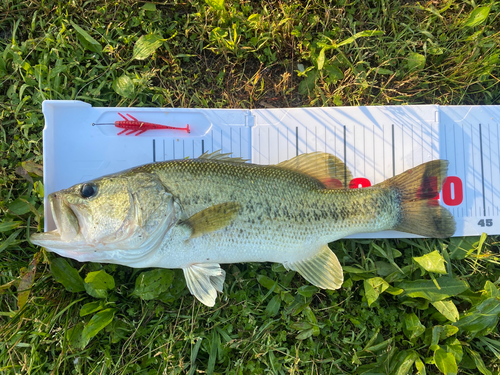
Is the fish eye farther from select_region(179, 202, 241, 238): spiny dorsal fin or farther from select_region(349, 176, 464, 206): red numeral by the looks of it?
select_region(349, 176, 464, 206): red numeral

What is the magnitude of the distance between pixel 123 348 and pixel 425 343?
93.1 inches

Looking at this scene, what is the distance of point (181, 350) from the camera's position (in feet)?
7.98

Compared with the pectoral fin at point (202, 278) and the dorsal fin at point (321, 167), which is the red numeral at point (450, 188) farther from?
the pectoral fin at point (202, 278)

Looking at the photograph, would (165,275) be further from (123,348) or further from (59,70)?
(59,70)

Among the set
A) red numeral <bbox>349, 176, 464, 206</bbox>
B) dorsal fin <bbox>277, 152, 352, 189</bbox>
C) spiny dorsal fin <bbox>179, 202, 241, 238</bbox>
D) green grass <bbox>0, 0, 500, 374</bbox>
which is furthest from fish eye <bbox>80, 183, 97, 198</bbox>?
red numeral <bbox>349, 176, 464, 206</bbox>

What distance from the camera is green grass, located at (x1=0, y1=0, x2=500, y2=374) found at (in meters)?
2.38

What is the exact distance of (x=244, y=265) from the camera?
254 cm

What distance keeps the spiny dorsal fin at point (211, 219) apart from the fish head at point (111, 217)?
132 millimetres

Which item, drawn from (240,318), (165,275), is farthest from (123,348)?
(240,318)

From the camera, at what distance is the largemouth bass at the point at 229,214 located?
1.91 m

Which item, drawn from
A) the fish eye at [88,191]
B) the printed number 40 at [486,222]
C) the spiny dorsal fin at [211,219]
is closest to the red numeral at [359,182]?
the printed number 40 at [486,222]

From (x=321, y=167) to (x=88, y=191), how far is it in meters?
1.59

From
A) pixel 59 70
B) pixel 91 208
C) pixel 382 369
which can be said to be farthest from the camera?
pixel 59 70

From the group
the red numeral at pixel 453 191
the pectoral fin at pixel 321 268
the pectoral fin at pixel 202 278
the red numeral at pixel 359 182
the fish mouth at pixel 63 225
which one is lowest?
the pectoral fin at pixel 202 278
